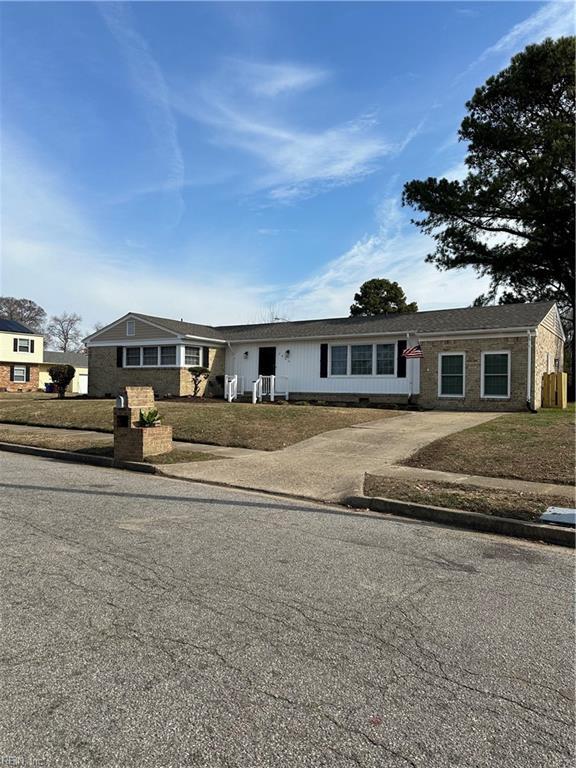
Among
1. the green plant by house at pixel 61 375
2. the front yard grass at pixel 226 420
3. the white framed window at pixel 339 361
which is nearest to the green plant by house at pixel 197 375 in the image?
the front yard grass at pixel 226 420

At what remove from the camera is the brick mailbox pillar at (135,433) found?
11.0m

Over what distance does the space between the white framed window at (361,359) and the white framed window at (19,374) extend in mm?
35327

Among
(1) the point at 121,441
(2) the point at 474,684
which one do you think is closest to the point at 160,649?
(2) the point at 474,684

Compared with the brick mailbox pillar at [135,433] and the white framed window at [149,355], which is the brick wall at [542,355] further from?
the white framed window at [149,355]

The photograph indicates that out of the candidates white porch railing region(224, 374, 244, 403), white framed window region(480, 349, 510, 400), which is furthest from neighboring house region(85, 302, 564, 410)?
white porch railing region(224, 374, 244, 403)

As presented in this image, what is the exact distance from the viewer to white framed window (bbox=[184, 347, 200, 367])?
25500 millimetres

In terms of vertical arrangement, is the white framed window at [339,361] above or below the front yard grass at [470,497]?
above

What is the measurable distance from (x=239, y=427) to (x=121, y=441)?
13.7ft

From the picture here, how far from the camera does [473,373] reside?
65.2 feet

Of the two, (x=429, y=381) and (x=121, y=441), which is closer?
(x=121, y=441)

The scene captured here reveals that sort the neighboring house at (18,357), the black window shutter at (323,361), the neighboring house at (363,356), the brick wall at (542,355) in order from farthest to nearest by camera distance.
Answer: the neighboring house at (18,357) < the black window shutter at (323,361) < the neighboring house at (363,356) < the brick wall at (542,355)

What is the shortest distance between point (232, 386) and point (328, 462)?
1417cm

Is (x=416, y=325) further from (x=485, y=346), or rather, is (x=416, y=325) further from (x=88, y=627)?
(x=88, y=627)

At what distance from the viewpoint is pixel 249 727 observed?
244 cm
